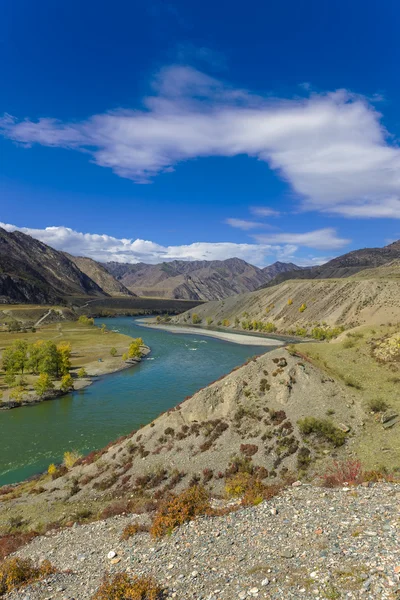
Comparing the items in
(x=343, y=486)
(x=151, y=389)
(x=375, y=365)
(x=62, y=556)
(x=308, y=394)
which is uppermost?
(x=375, y=365)

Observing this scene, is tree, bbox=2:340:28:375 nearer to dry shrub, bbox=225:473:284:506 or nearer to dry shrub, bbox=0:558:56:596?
dry shrub, bbox=0:558:56:596

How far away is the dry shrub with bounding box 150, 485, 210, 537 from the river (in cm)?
2723

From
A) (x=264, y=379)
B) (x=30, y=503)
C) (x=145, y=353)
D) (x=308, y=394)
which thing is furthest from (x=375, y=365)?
(x=145, y=353)

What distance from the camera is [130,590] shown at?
1345 centimetres

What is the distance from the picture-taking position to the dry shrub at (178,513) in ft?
62.3

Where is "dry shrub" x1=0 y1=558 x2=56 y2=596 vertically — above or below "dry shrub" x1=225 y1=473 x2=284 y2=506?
below

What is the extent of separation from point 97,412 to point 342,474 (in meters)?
48.5

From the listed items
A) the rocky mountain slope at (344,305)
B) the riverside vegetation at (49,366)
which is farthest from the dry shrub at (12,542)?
the rocky mountain slope at (344,305)

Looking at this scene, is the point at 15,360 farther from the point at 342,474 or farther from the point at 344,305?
the point at 344,305

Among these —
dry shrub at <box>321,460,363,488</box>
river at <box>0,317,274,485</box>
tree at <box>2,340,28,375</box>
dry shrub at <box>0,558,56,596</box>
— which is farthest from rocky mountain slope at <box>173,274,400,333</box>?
dry shrub at <box>0,558,56,596</box>

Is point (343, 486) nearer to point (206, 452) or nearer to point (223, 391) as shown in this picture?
point (206, 452)

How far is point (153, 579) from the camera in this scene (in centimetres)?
1458

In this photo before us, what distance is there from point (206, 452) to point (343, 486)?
1299 centimetres

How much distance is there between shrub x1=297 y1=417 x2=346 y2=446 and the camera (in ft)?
88.7
